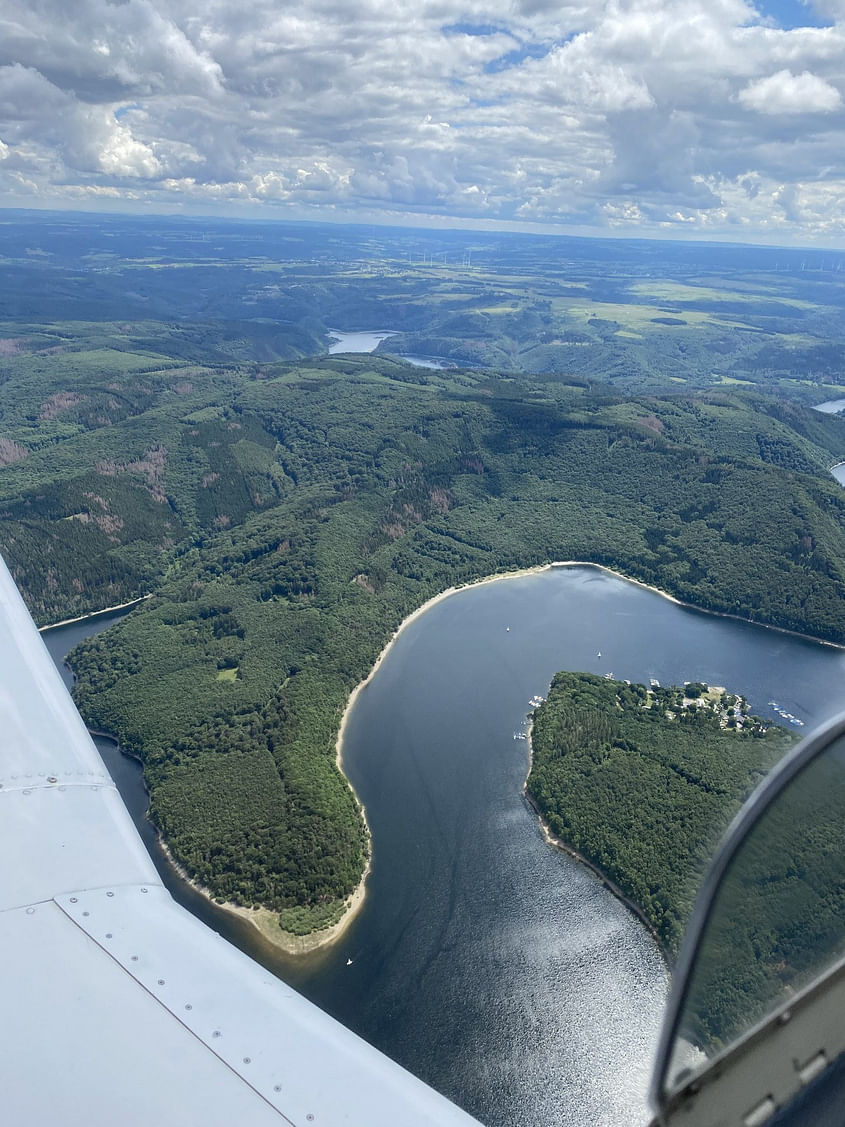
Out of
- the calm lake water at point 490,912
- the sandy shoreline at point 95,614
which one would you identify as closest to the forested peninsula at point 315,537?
the sandy shoreline at point 95,614

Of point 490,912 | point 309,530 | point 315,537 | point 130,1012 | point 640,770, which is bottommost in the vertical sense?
point 490,912

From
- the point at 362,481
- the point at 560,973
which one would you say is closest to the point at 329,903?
the point at 560,973

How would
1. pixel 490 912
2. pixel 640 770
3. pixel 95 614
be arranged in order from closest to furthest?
pixel 490 912, pixel 640 770, pixel 95 614

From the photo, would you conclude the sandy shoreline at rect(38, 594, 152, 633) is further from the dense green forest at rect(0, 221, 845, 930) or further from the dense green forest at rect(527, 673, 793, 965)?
the dense green forest at rect(527, 673, 793, 965)

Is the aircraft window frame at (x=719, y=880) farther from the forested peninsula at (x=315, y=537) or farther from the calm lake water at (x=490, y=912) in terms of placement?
the forested peninsula at (x=315, y=537)

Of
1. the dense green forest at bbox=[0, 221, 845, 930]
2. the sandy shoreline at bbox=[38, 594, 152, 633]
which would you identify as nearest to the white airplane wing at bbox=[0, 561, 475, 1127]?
the dense green forest at bbox=[0, 221, 845, 930]

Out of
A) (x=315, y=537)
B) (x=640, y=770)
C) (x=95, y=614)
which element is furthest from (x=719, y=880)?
(x=315, y=537)

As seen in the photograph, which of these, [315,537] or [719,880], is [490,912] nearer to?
[719,880]
